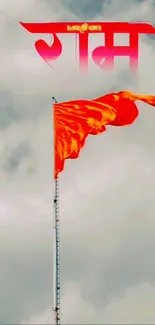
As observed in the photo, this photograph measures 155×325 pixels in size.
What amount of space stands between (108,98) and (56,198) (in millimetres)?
11283

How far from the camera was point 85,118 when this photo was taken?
5118 inches

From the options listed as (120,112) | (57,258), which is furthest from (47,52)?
(57,258)

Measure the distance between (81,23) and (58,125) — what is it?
10.6 meters

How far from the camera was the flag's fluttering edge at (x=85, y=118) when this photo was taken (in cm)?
12912

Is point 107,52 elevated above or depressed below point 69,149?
above

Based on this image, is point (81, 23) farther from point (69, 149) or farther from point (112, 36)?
point (69, 149)

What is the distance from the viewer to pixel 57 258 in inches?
5079

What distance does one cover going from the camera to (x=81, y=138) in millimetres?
129125

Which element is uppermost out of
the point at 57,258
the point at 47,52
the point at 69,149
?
the point at 47,52

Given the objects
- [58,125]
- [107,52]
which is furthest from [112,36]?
[58,125]

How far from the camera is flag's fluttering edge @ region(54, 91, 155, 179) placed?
129125 millimetres

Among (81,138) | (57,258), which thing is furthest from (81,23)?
(57,258)

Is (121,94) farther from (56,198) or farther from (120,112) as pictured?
(56,198)

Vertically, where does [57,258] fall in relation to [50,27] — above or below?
below
